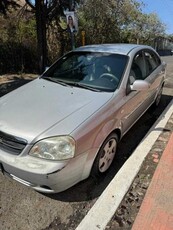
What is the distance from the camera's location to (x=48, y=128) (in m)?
2.56

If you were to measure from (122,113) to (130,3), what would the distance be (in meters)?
19.5

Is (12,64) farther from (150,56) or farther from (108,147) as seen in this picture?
(108,147)

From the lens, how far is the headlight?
2463 mm

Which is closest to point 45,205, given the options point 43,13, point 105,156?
point 105,156

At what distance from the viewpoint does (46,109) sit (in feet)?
9.54

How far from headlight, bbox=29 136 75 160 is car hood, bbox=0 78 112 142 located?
0.24 ft

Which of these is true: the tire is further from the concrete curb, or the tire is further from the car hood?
the car hood

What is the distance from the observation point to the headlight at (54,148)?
2463mm

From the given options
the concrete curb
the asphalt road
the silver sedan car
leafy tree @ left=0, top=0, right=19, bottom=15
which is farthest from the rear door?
leafy tree @ left=0, top=0, right=19, bottom=15

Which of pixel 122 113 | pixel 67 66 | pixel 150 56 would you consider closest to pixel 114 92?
pixel 122 113

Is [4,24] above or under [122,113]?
above

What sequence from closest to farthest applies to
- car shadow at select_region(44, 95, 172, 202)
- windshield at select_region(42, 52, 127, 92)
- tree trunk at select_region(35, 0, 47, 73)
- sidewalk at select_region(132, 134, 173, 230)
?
sidewalk at select_region(132, 134, 173, 230) → car shadow at select_region(44, 95, 172, 202) → windshield at select_region(42, 52, 127, 92) → tree trunk at select_region(35, 0, 47, 73)

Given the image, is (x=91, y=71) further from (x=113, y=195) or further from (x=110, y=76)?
(x=113, y=195)

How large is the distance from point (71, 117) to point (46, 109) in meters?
0.37
